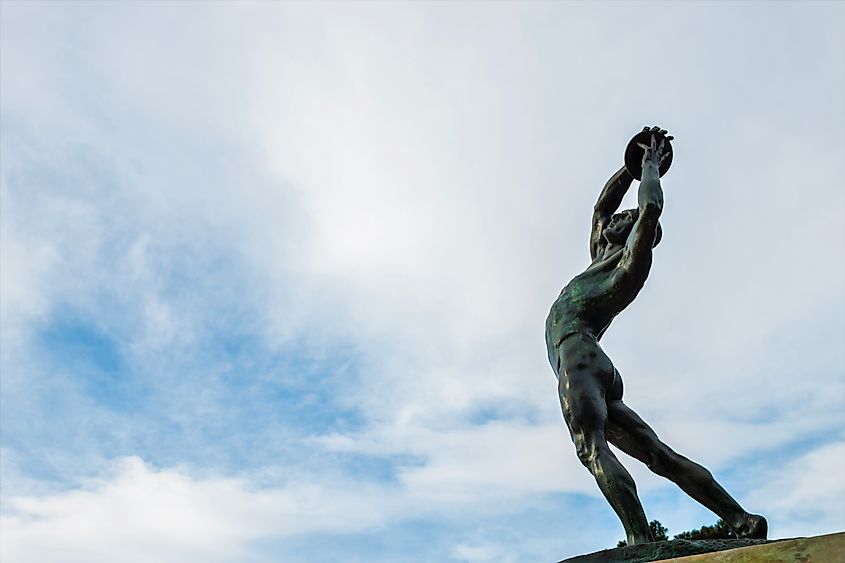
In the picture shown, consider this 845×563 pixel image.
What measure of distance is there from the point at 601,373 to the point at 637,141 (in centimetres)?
229

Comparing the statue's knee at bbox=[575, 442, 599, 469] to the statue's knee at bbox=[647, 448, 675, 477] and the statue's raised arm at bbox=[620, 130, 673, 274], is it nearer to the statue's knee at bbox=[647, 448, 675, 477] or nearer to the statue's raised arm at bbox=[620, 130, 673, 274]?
the statue's knee at bbox=[647, 448, 675, 477]

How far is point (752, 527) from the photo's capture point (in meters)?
6.40

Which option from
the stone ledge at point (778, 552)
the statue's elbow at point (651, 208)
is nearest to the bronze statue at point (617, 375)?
the statue's elbow at point (651, 208)

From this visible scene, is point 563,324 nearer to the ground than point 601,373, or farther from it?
farther from it

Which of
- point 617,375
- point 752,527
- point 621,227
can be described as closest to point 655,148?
point 621,227

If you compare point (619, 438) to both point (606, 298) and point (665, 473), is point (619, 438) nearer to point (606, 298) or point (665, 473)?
point (665, 473)

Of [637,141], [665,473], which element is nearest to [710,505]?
[665,473]

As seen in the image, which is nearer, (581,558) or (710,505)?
(581,558)

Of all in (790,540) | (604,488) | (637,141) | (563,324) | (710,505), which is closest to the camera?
(790,540)

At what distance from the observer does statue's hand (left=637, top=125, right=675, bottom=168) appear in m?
7.54

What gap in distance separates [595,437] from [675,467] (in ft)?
2.67

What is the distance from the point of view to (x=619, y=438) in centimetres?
700

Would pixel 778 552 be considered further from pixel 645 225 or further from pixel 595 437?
pixel 645 225

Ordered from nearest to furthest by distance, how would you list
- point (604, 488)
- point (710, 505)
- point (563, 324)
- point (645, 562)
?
point (645, 562) < point (604, 488) < point (710, 505) < point (563, 324)
